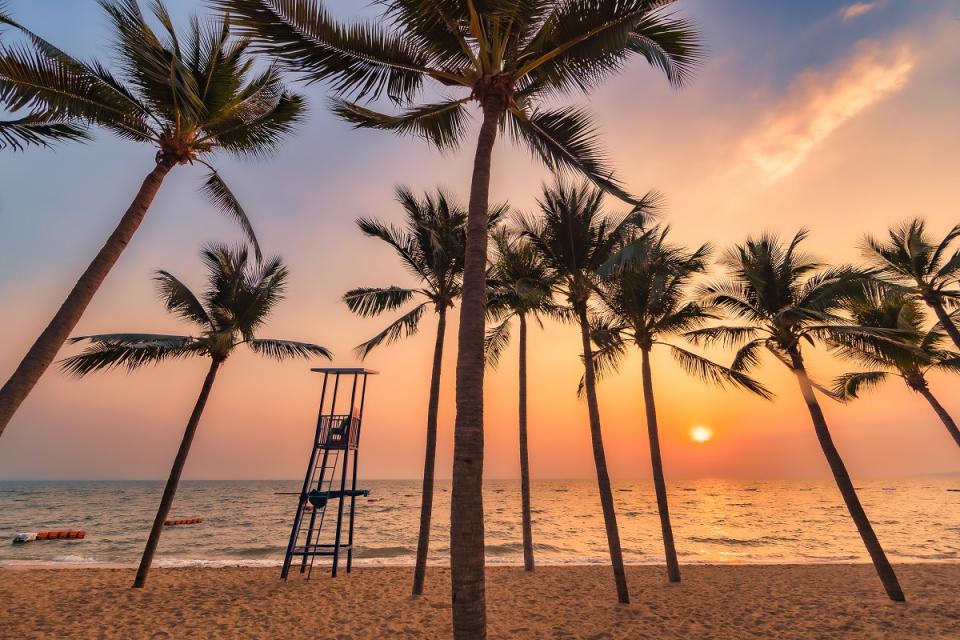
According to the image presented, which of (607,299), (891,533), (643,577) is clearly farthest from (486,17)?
(891,533)

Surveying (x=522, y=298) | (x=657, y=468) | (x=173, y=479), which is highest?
(x=522, y=298)

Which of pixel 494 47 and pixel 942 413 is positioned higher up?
pixel 494 47

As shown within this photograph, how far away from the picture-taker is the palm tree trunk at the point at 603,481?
977 cm

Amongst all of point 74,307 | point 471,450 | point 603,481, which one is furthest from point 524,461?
point 74,307

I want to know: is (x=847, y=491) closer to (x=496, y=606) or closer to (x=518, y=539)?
(x=496, y=606)

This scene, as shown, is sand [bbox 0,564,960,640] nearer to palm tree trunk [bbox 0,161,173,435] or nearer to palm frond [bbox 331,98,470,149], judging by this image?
palm tree trunk [bbox 0,161,173,435]

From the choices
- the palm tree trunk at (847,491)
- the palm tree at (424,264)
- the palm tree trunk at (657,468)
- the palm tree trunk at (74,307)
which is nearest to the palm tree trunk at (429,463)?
the palm tree at (424,264)

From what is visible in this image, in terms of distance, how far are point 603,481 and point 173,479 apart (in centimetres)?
1143

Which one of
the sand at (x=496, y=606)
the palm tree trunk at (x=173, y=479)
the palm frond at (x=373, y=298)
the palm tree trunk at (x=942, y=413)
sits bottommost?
the sand at (x=496, y=606)

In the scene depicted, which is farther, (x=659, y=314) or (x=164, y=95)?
(x=659, y=314)

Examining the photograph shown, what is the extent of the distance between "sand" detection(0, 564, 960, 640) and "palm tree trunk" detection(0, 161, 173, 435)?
5.29 m

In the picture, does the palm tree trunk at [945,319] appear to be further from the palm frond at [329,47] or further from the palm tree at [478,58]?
the palm frond at [329,47]

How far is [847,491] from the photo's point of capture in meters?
10.5

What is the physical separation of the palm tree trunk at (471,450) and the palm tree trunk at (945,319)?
60.0 feet
